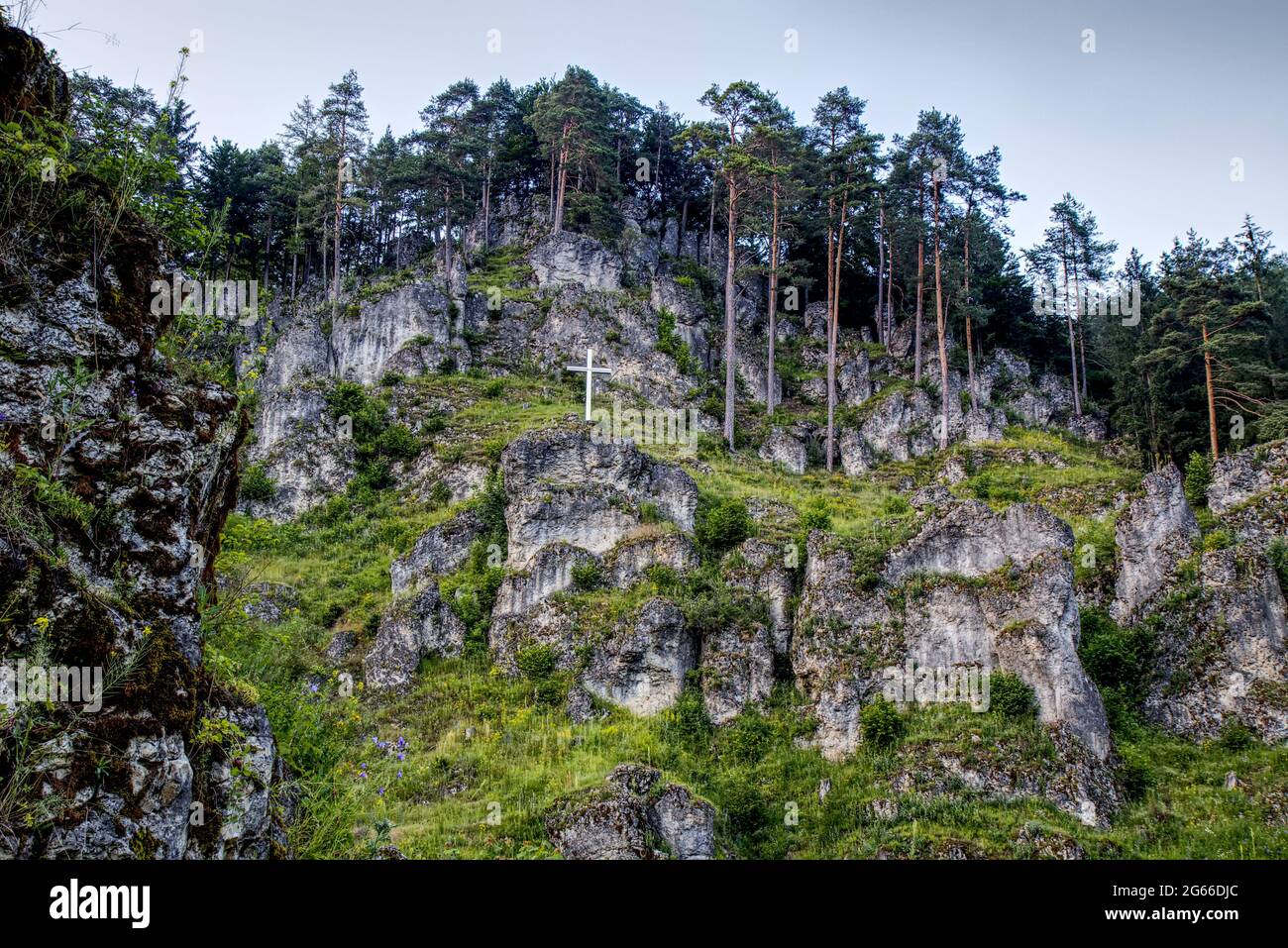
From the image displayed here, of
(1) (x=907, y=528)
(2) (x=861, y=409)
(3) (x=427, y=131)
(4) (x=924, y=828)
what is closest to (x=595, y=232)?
(3) (x=427, y=131)

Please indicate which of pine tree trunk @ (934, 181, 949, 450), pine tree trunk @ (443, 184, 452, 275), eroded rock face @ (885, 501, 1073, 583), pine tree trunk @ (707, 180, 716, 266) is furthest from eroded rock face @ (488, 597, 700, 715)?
pine tree trunk @ (707, 180, 716, 266)

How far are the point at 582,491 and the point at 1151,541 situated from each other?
19388mm

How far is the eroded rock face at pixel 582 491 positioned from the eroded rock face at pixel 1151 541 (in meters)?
14.8

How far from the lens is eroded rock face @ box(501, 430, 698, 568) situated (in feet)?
97.3

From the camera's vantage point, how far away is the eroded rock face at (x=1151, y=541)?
25875 millimetres

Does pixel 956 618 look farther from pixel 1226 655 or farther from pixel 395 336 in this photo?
pixel 395 336

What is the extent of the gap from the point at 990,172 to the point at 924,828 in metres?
48.4

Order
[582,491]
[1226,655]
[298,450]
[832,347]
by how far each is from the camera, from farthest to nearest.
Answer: [832,347]
[298,450]
[582,491]
[1226,655]

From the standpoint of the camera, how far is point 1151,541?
26.6 meters

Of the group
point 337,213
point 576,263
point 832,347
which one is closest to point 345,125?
point 337,213

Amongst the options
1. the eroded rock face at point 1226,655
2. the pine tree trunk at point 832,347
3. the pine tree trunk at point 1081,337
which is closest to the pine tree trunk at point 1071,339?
the pine tree trunk at point 1081,337

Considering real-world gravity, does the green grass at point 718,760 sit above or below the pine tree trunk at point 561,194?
below

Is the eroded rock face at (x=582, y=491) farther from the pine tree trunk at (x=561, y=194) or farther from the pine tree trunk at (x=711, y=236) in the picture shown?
the pine tree trunk at (x=711, y=236)

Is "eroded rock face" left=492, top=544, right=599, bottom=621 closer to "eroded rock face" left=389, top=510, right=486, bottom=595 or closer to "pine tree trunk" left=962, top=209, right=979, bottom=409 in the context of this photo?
"eroded rock face" left=389, top=510, right=486, bottom=595
